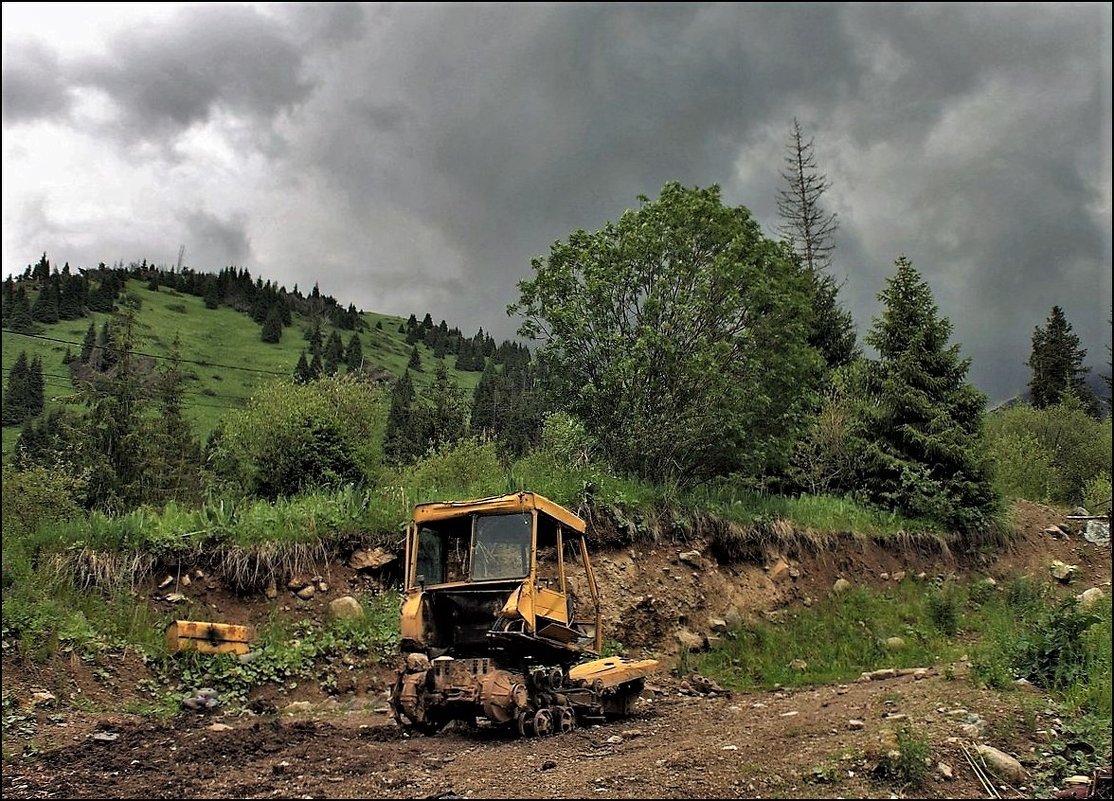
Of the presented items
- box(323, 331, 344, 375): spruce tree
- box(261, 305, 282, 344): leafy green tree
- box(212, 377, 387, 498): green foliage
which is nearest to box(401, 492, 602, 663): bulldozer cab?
box(212, 377, 387, 498): green foliage

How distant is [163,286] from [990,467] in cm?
13680

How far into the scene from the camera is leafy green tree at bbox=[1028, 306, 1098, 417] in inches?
2256

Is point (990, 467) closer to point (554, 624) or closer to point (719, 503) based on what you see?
point (719, 503)

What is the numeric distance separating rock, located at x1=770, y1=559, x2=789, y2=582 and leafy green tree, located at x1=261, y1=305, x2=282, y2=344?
4240 inches

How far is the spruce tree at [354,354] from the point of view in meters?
110

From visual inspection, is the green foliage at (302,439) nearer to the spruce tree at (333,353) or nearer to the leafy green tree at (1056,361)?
the leafy green tree at (1056,361)

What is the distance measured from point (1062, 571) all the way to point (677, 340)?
Answer: 1178 centimetres

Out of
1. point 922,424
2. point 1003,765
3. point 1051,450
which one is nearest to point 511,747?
point 1003,765

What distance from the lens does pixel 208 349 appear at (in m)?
103

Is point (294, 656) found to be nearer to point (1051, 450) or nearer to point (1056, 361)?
point (1051, 450)

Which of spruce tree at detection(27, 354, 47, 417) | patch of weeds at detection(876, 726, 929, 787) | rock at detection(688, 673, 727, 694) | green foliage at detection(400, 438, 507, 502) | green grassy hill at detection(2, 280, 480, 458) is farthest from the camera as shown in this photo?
green grassy hill at detection(2, 280, 480, 458)

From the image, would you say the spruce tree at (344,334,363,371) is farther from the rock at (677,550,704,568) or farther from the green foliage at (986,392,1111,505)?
the rock at (677,550,704,568)

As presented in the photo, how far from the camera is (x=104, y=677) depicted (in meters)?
10.7

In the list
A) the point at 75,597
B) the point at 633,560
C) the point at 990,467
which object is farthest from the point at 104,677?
the point at 990,467
